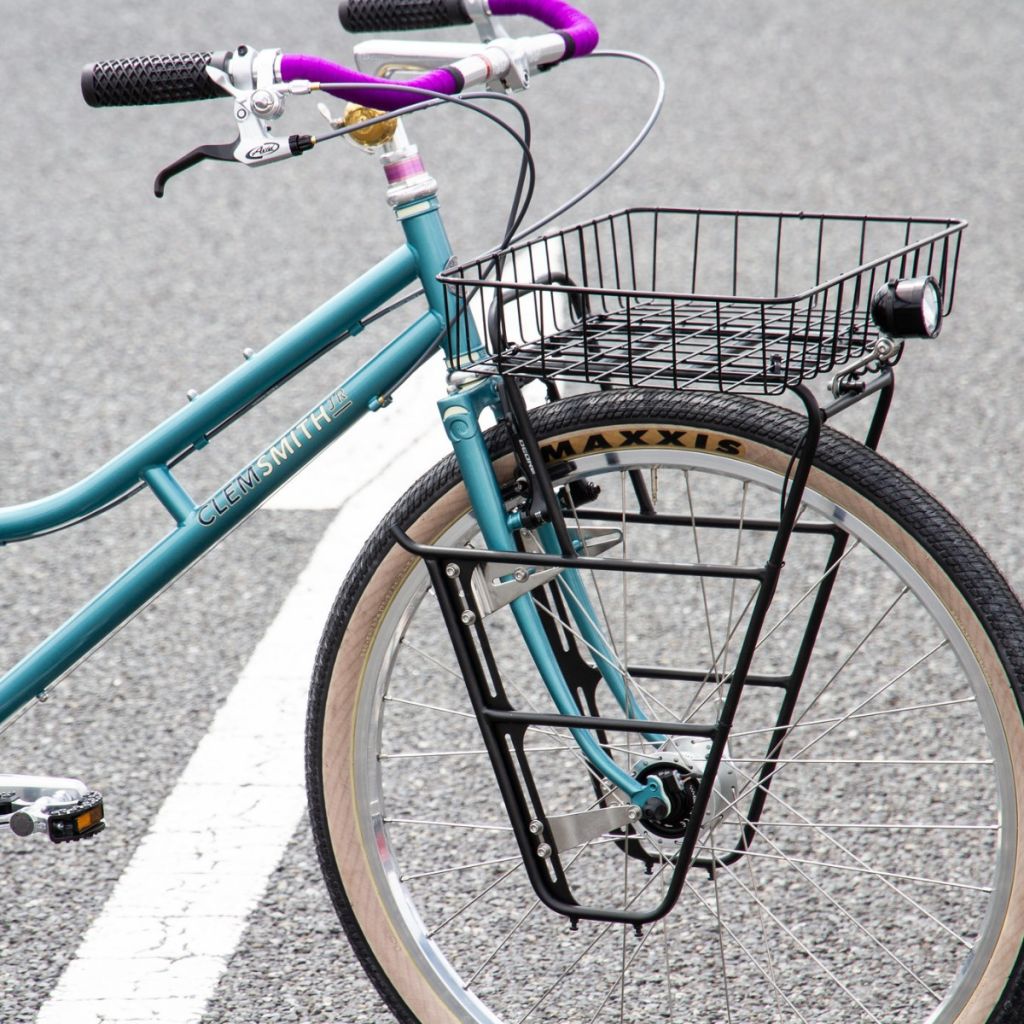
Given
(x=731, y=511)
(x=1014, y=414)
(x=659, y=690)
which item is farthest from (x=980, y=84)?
(x=659, y=690)

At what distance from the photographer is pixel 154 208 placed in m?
6.29

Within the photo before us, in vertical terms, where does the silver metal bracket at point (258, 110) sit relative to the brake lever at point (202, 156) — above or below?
above

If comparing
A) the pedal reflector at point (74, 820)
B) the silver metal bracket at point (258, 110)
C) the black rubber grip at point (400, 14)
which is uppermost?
the black rubber grip at point (400, 14)

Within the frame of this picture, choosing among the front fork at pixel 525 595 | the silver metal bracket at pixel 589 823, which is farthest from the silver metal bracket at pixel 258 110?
the silver metal bracket at pixel 589 823

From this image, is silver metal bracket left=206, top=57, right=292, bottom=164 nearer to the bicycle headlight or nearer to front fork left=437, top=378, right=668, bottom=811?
front fork left=437, top=378, right=668, bottom=811

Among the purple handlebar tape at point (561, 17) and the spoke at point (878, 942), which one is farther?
the spoke at point (878, 942)

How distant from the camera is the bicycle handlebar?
5.52 ft

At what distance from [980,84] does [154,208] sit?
4.02 meters

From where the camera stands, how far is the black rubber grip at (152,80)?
5.69ft

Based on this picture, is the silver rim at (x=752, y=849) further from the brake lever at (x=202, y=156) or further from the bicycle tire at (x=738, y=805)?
the brake lever at (x=202, y=156)

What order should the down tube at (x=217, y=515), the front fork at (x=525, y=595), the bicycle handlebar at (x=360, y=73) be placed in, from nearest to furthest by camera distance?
the bicycle handlebar at (x=360, y=73), the front fork at (x=525, y=595), the down tube at (x=217, y=515)

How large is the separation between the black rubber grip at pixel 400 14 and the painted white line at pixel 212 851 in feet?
4.49

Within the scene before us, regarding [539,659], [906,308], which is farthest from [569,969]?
[906,308]

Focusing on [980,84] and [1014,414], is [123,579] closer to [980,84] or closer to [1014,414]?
[1014,414]
